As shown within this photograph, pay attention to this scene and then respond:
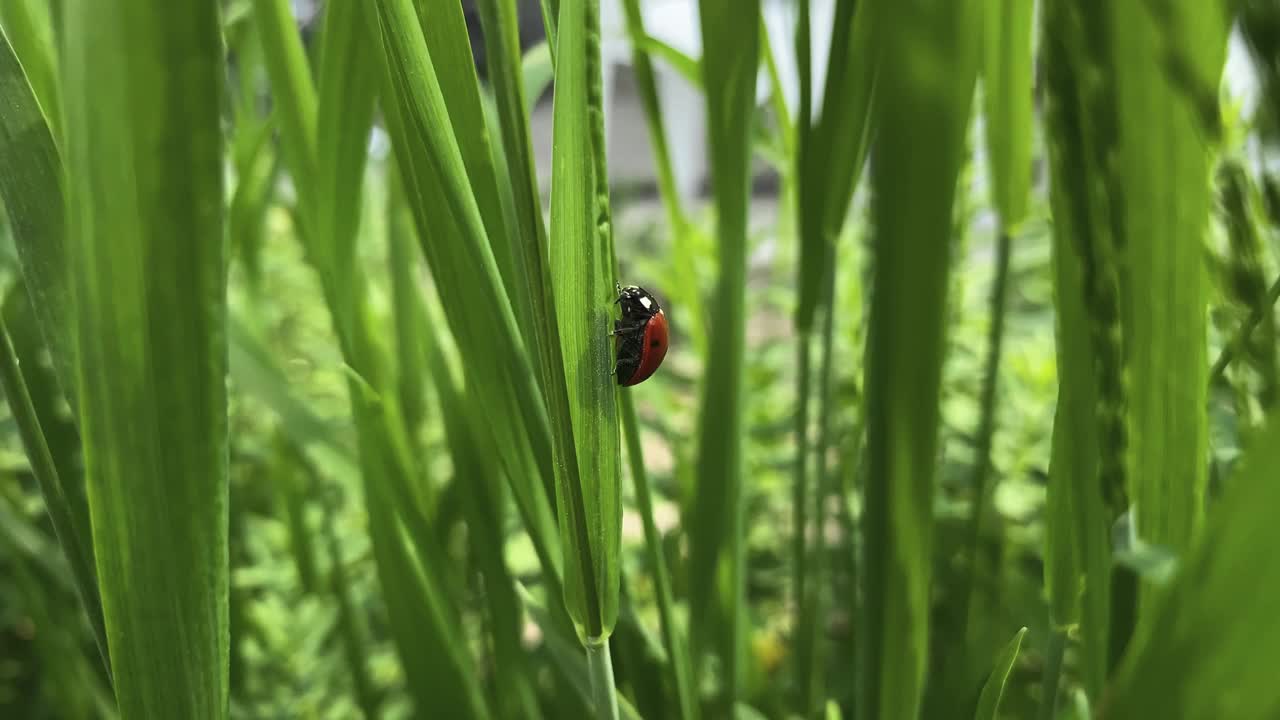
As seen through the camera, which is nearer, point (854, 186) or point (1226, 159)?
point (1226, 159)

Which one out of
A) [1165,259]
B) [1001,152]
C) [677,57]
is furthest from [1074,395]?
[677,57]

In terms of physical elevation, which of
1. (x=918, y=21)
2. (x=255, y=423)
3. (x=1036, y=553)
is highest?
(x=918, y=21)

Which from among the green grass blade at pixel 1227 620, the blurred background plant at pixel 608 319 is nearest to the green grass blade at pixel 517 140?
the blurred background plant at pixel 608 319

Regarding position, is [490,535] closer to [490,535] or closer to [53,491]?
[490,535]

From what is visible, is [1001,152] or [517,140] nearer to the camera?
[517,140]

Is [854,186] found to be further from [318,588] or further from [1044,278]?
[1044,278]

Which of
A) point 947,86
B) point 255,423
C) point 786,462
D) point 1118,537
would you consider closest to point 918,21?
point 947,86
